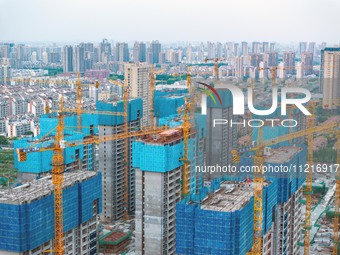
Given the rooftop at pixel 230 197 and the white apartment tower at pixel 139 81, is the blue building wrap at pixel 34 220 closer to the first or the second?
the rooftop at pixel 230 197

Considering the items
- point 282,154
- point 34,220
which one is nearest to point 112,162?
point 282,154

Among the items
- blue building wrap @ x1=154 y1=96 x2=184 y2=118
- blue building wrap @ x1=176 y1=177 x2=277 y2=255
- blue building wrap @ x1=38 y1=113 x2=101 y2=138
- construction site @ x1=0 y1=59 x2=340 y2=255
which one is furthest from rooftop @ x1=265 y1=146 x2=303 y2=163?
blue building wrap @ x1=154 y1=96 x2=184 y2=118

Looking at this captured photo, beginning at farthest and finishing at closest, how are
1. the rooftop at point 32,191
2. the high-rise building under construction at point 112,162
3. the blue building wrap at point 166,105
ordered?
1. the blue building wrap at point 166,105
2. the high-rise building under construction at point 112,162
3. the rooftop at point 32,191

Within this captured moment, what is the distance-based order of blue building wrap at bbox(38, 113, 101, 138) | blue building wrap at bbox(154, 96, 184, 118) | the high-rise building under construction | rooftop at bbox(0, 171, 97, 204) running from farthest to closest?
blue building wrap at bbox(154, 96, 184, 118) → the high-rise building under construction → blue building wrap at bbox(38, 113, 101, 138) → rooftop at bbox(0, 171, 97, 204)

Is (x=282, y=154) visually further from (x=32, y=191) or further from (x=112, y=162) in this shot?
(x=112, y=162)

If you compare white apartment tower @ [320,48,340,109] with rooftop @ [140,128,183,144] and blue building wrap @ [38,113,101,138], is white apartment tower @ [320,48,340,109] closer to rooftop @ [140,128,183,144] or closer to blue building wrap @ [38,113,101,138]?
rooftop @ [140,128,183,144]

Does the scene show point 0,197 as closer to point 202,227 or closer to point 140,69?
point 202,227

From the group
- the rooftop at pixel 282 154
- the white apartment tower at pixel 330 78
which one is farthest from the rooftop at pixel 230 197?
the white apartment tower at pixel 330 78

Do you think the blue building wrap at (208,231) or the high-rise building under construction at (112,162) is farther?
the high-rise building under construction at (112,162)

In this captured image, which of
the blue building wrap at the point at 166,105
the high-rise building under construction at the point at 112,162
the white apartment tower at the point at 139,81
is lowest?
the high-rise building under construction at the point at 112,162
